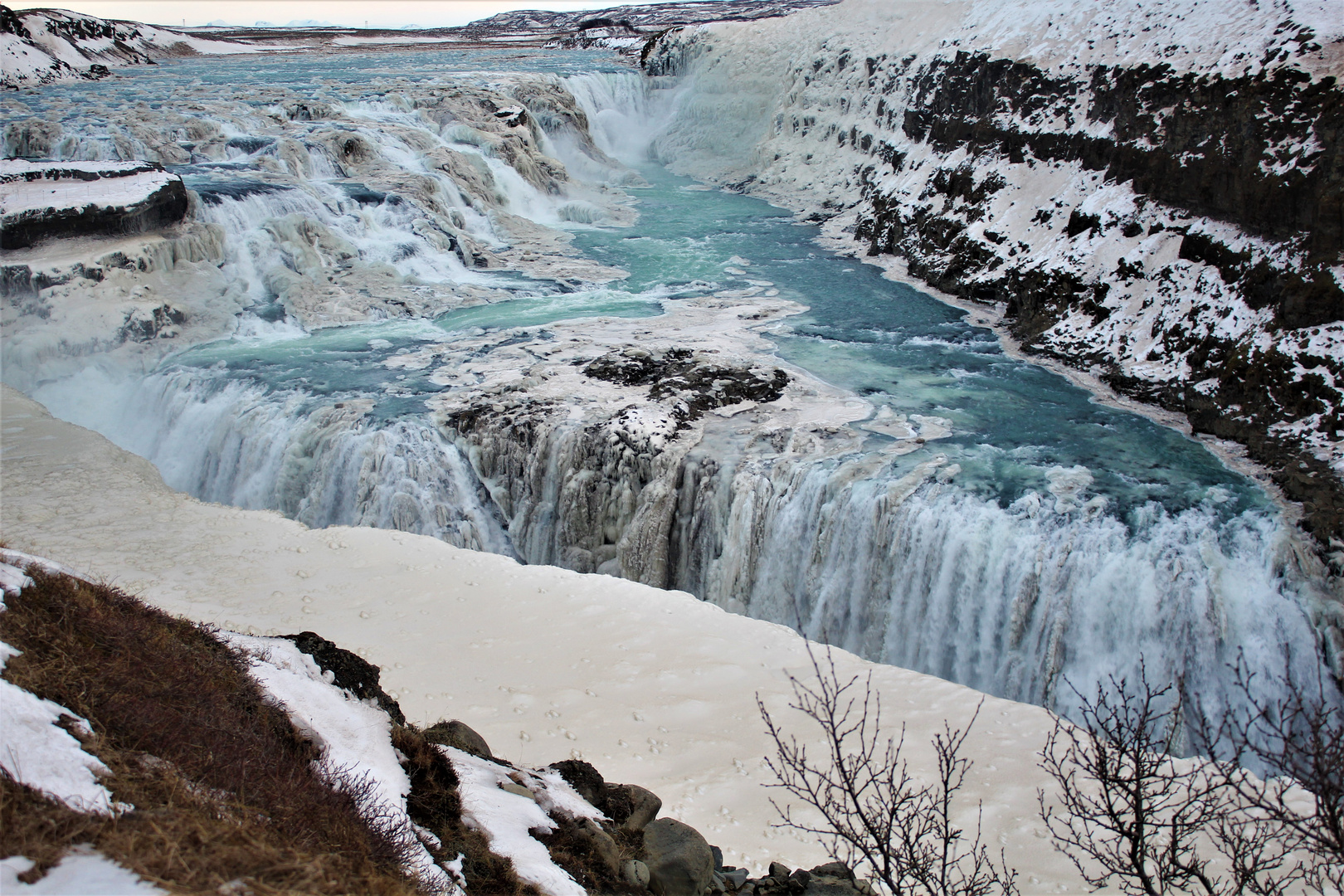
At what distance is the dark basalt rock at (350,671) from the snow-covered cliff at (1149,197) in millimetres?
10312

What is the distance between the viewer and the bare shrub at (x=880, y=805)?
177 inches

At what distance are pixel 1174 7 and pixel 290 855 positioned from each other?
2247 cm

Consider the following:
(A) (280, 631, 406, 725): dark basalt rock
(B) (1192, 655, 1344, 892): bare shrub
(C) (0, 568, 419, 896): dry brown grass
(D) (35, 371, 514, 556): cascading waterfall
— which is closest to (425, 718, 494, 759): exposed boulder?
(A) (280, 631, 406, 725): dark basalt rock

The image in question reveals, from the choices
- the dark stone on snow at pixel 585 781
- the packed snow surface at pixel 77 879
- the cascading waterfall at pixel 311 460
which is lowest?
the cascading waterfall at pixel 311 460

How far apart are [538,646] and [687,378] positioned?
7.32 m

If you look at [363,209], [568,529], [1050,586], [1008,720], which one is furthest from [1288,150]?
[363,209]

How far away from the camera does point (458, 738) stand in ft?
19.5

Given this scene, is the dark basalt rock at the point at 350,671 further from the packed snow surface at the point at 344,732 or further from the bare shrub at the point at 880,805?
the bare shrub at the point at 880,805

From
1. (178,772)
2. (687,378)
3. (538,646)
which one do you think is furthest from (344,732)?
(687,378)

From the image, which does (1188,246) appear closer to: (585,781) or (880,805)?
(880,805)

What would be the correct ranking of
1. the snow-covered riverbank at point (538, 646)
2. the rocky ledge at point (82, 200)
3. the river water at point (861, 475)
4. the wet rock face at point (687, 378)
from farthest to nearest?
1. the rocky ledge at point (82, 200)
2. the wet rock face at point (687, 378)
3. the river water at point (861, 475)
4. the snow-covered riverbank at point (538, 646)

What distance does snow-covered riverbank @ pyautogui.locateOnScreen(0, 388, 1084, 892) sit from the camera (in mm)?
6855

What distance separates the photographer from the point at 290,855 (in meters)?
3.37

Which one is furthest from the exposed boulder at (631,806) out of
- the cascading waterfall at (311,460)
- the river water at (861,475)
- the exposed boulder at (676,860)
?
the cascading waterfall at (311,460)
